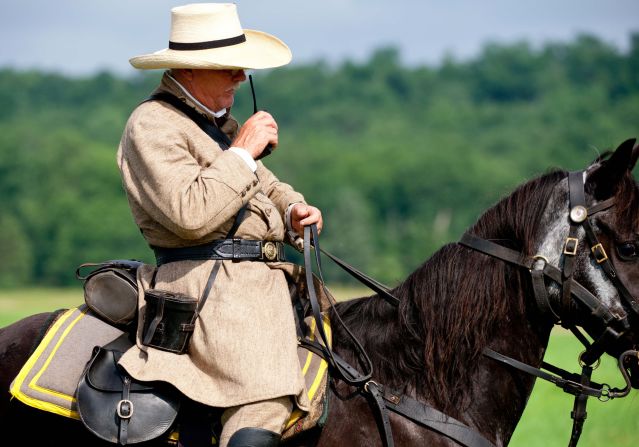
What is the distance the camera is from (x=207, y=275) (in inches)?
204

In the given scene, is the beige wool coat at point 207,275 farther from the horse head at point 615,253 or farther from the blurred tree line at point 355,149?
the blurred tree line at point 355,149

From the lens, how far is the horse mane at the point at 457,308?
5250 mm

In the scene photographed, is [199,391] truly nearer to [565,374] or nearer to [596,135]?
[565,374]

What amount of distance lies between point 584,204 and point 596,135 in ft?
394

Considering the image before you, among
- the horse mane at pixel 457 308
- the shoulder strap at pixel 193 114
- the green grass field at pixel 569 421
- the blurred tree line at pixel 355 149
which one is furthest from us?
the blurred tree line at pixel 355 149

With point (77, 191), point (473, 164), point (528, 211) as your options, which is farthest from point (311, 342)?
point (473, 164)

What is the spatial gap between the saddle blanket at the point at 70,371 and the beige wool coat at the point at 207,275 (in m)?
0.14

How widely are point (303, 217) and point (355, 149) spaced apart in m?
131

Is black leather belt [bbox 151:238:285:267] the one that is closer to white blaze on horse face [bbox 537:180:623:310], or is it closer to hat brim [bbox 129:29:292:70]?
hat brim [bbox 129:29:292:70]

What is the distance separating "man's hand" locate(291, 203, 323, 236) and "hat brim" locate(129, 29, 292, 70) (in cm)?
85

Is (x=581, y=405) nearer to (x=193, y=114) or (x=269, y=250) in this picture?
(x=269, y=250)

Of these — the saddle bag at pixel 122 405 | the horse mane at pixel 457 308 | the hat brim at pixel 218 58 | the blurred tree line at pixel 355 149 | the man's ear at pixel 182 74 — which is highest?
the hat brim at pixel 218 58

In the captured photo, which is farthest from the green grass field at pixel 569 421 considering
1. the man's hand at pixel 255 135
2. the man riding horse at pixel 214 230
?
the man's hand at pixel 255 135

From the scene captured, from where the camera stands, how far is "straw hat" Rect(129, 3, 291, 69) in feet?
17.4
